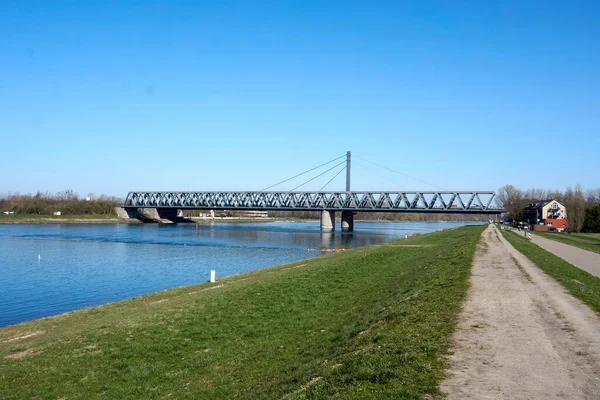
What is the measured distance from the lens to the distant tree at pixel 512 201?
140800 mm

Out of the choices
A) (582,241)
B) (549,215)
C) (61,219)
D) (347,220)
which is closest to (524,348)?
(582,241)

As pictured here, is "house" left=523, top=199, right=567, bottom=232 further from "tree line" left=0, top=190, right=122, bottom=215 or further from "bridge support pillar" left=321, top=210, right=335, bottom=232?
"tree line" left=0, top=190, right=122, bottom=215

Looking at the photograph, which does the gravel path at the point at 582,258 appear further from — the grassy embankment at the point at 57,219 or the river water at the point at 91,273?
the grassy embankment at the point at 57,219

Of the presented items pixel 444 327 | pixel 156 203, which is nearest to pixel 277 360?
pixel 444 327

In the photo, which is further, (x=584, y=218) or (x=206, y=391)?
(x=584, y=218)

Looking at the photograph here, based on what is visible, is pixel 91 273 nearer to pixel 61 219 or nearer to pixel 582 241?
pixel 582 241

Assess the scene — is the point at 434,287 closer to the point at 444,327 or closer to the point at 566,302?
the point at 566,302

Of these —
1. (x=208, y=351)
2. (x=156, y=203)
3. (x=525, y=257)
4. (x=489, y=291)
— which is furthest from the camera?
(x=156, y=203)

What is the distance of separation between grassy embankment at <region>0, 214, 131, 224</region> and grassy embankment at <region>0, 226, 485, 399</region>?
12990cm

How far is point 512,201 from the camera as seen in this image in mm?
153625

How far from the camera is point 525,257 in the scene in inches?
1135

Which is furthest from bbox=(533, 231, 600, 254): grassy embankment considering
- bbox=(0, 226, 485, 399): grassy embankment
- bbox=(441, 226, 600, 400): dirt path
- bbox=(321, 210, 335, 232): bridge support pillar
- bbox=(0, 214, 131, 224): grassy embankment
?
bbox=(0, 214, 131, 224): grassy embankment

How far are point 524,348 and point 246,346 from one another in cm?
747

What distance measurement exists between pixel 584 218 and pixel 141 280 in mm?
85126
